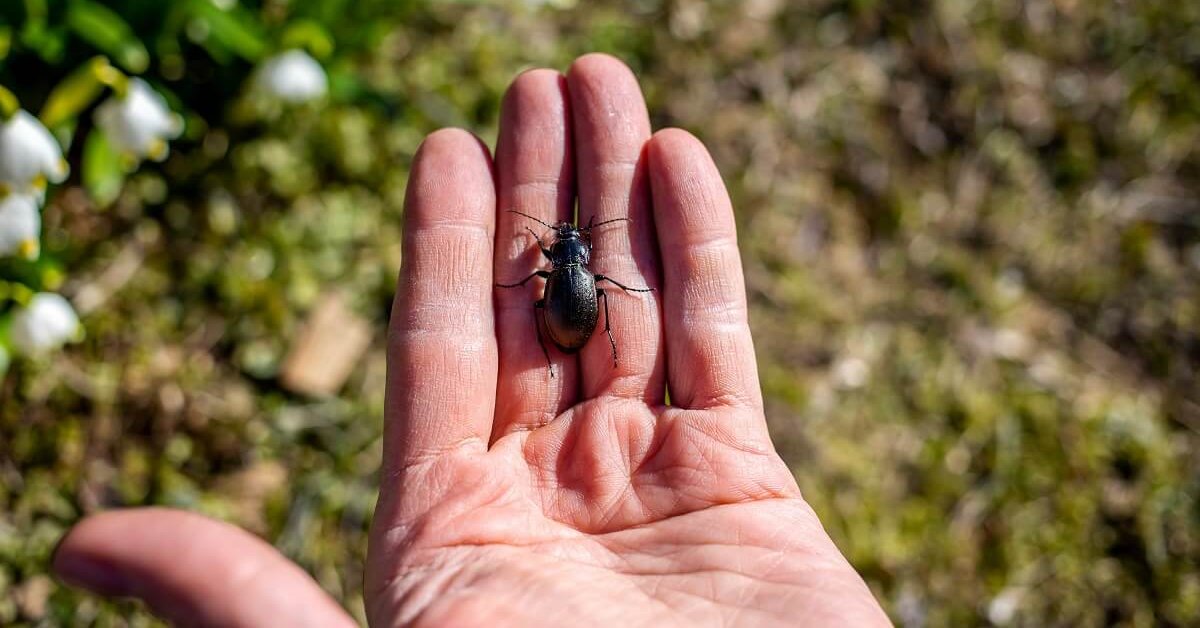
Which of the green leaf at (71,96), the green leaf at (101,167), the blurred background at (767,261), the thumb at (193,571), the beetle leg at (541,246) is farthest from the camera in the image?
the blurred background at (767,261)

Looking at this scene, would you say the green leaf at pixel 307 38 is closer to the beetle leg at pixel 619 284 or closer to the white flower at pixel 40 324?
the white flower at pixel 40 324

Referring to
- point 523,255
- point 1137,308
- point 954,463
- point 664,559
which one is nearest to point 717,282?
point 523,255

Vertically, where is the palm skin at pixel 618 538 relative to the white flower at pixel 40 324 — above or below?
below

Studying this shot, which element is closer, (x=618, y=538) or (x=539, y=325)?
(x=618, y=538)

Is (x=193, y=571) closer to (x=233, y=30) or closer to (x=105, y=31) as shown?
(x=105, y=31)

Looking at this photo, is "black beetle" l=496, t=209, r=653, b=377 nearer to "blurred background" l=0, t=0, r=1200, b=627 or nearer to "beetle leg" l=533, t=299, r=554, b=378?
"beetle leg" l=533, t=299, r=554, b=378

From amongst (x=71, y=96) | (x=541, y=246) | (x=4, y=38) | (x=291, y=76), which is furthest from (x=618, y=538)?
(x=4, y=38)

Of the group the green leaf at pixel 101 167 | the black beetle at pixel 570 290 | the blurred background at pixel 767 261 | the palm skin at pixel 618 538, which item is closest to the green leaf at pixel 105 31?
the blurred background at pixel 767 261
